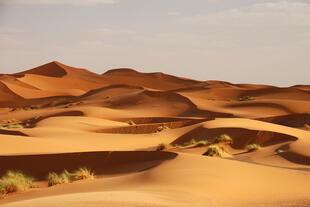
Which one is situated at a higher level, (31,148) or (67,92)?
(67,92)

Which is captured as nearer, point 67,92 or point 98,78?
point 67,92

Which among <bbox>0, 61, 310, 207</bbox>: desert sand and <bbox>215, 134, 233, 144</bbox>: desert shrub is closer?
<bbox>0, 61, 310, 207</bbox>: desert sand

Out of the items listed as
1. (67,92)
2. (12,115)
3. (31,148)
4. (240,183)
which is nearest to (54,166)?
(31,148)

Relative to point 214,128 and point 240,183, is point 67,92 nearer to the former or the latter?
point 214,128

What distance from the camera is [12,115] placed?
43.8 metres

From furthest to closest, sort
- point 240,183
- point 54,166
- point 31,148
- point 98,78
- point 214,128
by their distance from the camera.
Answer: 1. point 98,78
2. point 214,128
3. point 31,148
4. point 54,166
5. point 240,183

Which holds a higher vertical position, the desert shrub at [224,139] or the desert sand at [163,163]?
the desert shrub at [224,139]

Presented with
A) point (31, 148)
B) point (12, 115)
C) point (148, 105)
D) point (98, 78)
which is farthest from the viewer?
point (98, 78)

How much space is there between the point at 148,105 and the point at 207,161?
35719 millimetres

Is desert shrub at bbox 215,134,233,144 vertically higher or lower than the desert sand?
higher

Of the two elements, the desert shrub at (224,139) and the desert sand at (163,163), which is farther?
the desert shrub at (224,139)

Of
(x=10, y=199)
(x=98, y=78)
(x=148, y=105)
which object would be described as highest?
(x=98, y=78)

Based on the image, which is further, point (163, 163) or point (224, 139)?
point (224, 139)

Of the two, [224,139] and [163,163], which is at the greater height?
[224,139]
